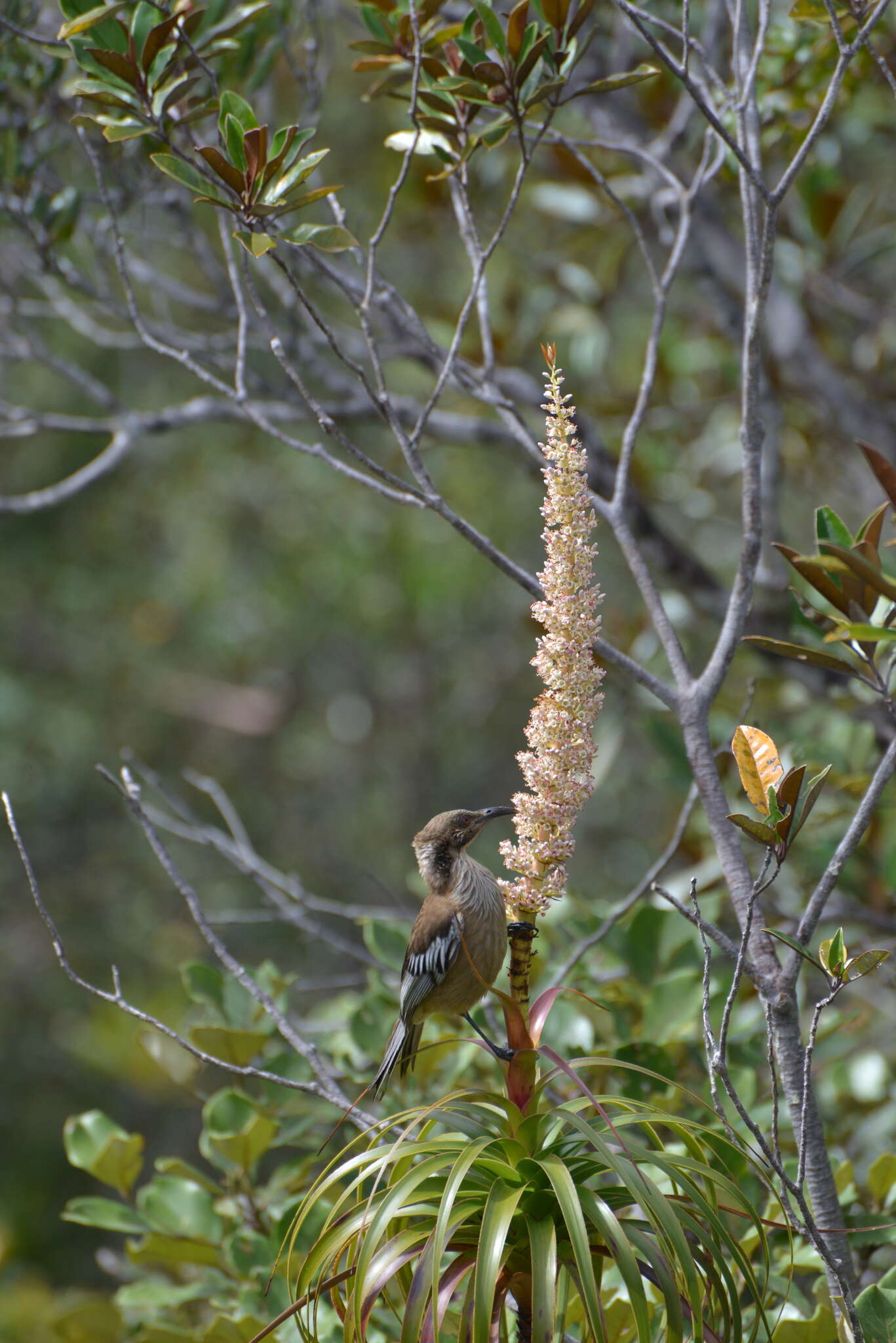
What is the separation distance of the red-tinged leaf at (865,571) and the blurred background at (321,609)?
8.12ft

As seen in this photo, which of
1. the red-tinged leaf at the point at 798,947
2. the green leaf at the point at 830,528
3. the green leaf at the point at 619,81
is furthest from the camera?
the green leaf at the point at 619,81

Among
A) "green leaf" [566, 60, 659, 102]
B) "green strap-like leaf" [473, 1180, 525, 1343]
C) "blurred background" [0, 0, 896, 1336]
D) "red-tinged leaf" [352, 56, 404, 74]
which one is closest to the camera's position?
"green strap-like leaf" [473, 1180, 525, 1343]

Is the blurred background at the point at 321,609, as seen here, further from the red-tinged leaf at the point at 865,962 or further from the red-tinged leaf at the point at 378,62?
the red-tinged leaf at the point at 865,962

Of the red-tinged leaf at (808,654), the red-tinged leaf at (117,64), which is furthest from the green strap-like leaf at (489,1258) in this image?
the red-tinged leaf at (117,64)

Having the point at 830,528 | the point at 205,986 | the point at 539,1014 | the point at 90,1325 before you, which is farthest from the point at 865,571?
the point at 90,1325

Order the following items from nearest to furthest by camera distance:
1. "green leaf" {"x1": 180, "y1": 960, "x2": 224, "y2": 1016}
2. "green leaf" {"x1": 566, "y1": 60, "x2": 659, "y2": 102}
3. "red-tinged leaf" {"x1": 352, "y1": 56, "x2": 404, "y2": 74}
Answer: "green leaf" {"x1": 566, "y1": 60, "x2": 659, "y2": 102} < "red-tinged leaf" {"x1": 352, "y1": 56, "x2": 404, "y2": 74} < "green leaf" {"x1": 180, "y1": 960, "x2": 224, "y2": 1016}

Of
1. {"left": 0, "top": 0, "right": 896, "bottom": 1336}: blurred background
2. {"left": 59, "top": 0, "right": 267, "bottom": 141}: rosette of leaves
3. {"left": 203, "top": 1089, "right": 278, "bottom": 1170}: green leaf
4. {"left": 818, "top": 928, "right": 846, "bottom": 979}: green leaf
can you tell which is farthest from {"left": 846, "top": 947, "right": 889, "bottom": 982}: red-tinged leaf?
{"left": 0, "top": 0, "right": 896, "bottom": 1336}: blurred background

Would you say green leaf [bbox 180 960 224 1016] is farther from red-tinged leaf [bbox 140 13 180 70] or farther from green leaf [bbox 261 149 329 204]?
red-tinged leaf [bbox 140 13 180 70]

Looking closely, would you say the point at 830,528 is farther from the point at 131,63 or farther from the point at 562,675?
the point at 131,63

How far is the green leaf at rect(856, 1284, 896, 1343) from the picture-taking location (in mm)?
1145

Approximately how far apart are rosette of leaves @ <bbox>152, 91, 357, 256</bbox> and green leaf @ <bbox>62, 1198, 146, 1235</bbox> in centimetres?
145

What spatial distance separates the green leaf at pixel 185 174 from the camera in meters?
1.32

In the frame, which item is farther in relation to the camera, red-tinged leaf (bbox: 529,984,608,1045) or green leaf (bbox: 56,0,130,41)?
green leaf (bbox: 56,0,130,41)

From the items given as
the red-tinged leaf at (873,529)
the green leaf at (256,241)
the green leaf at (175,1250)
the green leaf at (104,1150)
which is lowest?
the green leaf at (175,1250)
